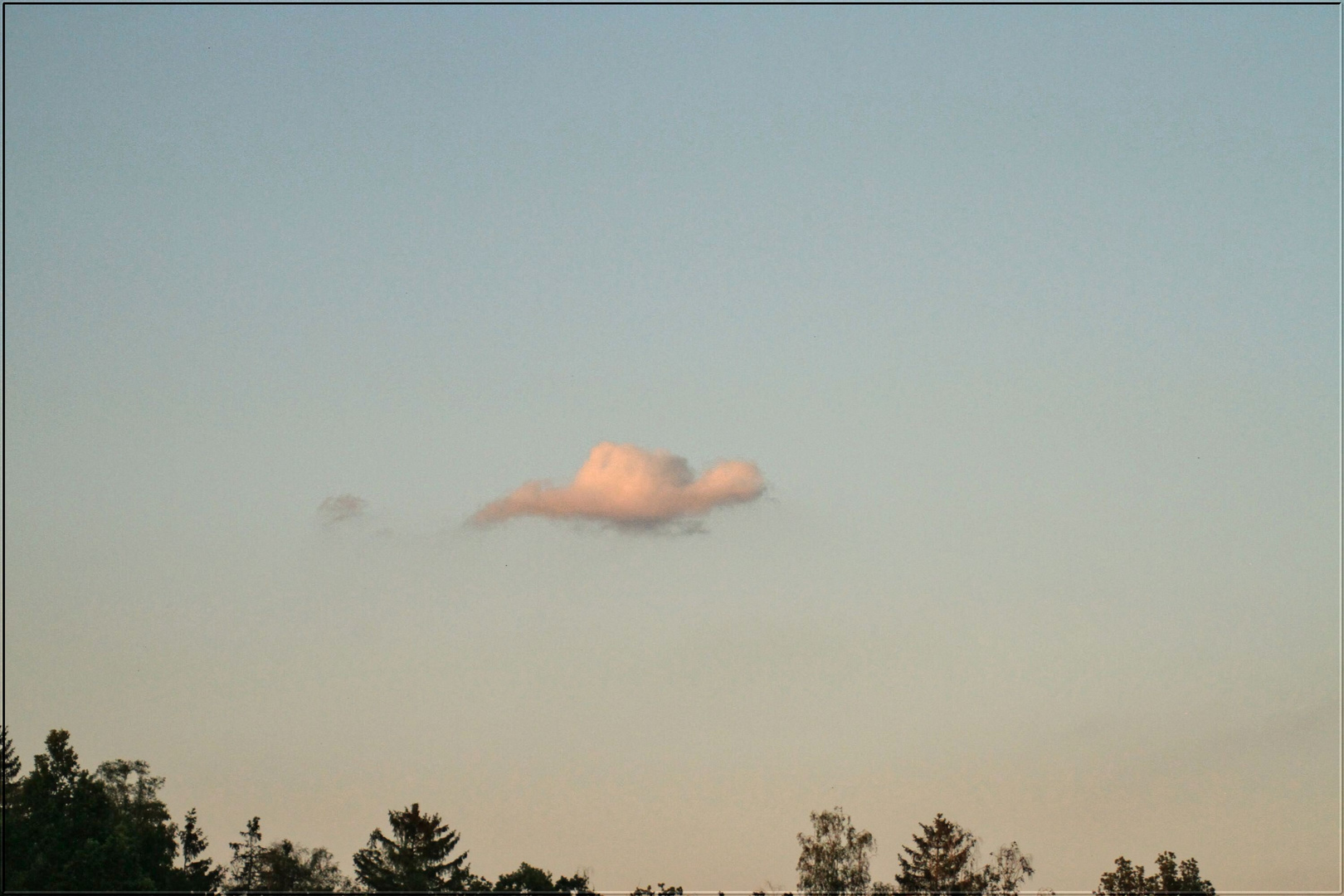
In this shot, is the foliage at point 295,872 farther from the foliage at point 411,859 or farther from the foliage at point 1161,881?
the foliage at point 1161,881

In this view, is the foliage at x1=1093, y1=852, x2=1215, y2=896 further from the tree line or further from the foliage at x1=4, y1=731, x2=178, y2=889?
the foliage at x1=4, y1=731, x2=178, y2=889

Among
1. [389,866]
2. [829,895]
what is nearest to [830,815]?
[829,895]

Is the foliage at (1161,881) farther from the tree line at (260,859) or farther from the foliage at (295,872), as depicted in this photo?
the foliage at (295,872)

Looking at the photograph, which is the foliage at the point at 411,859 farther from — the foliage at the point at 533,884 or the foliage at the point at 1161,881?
the foliage at the point at 1161,881

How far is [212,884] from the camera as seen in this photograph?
124m

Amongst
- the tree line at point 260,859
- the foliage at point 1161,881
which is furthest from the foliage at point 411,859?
the foliage at point 1161,881

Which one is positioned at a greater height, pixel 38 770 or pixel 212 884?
pixel 38 770

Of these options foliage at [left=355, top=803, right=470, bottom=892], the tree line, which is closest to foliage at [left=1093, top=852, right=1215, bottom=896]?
the tree line

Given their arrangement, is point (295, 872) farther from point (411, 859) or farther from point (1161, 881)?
point (1161, 881)

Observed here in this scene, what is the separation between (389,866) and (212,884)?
13.7m

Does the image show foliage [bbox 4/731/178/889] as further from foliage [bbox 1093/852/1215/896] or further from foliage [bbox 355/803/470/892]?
foliage [bbox 1093/852/1215/896]

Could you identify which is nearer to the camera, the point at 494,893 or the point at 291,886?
the point at 494,893

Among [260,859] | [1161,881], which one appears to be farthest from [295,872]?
[1161,881]

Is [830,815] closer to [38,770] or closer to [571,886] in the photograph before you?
[571,886]
